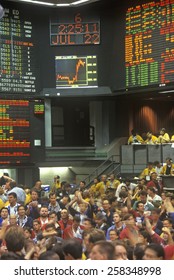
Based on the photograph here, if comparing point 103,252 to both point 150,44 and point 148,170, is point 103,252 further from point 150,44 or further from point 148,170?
point 150,44

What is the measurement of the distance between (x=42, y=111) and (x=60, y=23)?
300cm

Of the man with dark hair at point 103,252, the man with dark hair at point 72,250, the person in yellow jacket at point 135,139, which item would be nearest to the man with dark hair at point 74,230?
the man with dark hair at point 72,250

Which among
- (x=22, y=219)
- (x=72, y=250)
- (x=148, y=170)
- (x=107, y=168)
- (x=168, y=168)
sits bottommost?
(x=107, y=168)

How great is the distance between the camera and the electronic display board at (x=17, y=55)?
19.6 metres

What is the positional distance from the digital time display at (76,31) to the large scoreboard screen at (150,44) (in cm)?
155

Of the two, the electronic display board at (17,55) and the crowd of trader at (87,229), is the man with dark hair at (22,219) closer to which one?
the crowd of trader at (87,229)

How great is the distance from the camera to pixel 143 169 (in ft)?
64.3

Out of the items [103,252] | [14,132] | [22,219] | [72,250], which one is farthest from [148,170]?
[103,252]

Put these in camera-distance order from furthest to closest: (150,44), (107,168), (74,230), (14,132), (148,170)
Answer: (107,168) < (14,132) < (150,44) < (148,170) < (74,230)

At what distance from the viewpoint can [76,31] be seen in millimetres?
20891

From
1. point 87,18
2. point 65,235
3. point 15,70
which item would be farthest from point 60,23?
point 65,235

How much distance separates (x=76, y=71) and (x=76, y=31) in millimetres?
1364

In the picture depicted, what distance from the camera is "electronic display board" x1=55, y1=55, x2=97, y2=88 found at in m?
20.7
